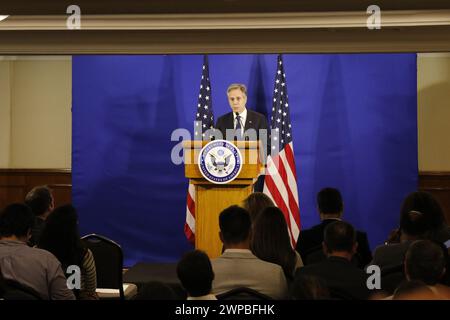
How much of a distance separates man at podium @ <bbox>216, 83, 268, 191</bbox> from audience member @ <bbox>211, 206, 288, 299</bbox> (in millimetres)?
3525

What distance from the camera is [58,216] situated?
3.71 metres

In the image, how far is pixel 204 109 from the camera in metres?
7.57

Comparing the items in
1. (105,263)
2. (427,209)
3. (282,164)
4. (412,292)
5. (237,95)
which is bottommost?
(105,263)

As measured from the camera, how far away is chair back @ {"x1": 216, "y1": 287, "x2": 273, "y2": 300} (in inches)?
105

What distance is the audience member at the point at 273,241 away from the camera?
369cm

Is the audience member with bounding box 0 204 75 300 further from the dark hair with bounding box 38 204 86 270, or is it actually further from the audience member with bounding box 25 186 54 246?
the audience member with bounding box 25 186 54 246

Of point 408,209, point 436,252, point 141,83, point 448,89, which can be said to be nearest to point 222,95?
point 141,83

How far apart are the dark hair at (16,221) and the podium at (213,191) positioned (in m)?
2.47

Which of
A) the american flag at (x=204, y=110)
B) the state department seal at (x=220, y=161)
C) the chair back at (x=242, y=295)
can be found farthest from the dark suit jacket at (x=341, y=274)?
the american flag at (x=204, y=110)

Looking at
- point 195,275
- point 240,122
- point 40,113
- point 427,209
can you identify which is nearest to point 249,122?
point 240,122

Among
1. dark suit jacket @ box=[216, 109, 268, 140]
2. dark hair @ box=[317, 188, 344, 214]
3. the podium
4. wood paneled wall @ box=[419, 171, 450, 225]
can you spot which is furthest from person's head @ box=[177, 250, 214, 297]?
wood paneled wall @ box=[419, 171, 450, 225]

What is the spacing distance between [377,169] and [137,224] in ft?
9.78

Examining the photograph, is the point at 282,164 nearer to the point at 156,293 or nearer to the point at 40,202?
the point at 40,202

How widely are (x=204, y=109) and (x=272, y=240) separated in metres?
4.01
